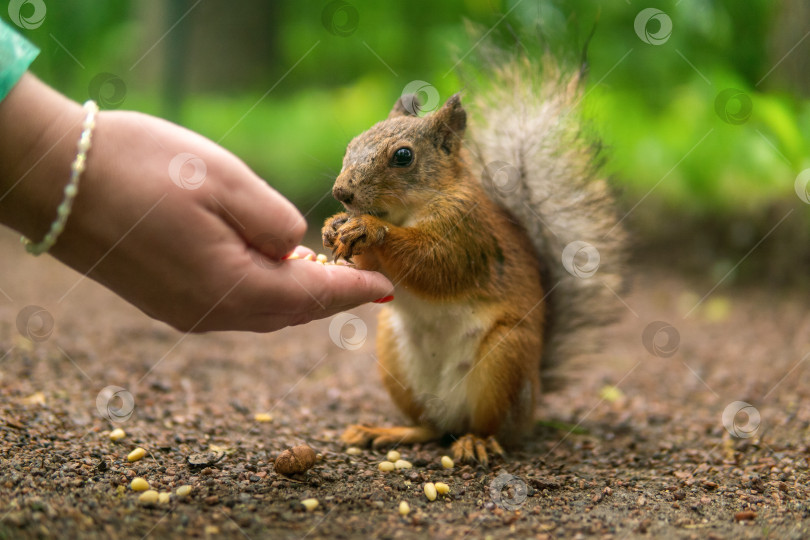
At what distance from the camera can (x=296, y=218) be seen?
148 centimetres

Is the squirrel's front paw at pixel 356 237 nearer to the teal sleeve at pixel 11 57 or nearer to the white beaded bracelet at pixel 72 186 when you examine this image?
the white beaded bracelet at pixel 72 186

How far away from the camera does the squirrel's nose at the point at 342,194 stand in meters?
2.02

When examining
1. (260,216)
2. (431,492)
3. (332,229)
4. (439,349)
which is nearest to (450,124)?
(332,229)

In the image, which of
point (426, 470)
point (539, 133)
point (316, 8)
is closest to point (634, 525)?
point (426, 470)

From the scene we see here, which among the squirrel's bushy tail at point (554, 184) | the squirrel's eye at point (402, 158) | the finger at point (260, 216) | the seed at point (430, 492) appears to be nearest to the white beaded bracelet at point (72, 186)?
the finger at point (260, 216)

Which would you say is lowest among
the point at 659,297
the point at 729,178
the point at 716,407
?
the point at 716,407

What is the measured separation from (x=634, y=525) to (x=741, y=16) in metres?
5.08

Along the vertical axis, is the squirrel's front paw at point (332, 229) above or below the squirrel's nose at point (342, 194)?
below

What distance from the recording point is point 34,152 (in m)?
1.32

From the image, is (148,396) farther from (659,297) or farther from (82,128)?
(659,297)

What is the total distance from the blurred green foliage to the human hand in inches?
28.8

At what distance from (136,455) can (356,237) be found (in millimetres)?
848

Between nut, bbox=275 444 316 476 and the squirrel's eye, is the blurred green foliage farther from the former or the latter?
nut, bbox=275 444 316 476

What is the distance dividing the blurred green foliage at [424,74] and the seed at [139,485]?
93 cm
